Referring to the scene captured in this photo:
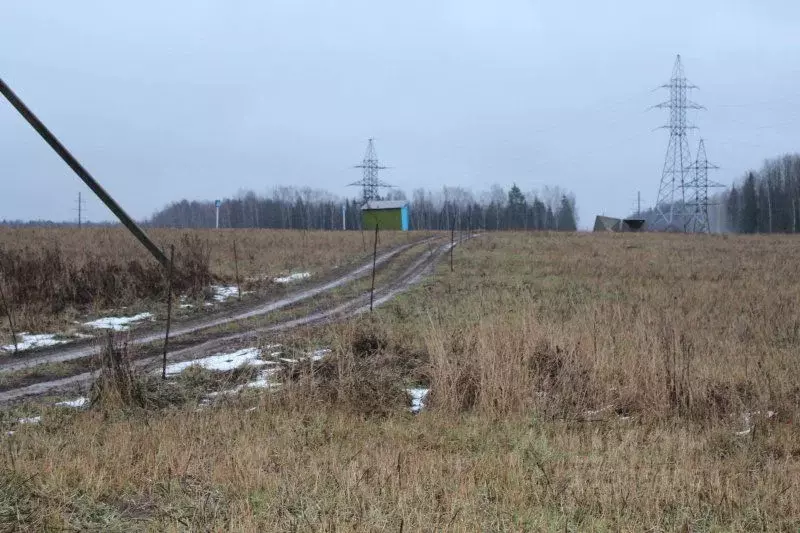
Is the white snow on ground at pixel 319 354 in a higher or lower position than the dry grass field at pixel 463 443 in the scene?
higher

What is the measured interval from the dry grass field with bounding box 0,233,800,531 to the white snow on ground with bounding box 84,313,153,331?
17.4ft

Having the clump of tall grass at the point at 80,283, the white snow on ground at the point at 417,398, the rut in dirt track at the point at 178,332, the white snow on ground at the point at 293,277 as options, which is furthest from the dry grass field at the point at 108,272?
the white snow on ground at the point at 417,398

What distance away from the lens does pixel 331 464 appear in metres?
5.09

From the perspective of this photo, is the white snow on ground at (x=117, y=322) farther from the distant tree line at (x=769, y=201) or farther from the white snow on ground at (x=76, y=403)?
the distant tree line at (x=769, y=201)

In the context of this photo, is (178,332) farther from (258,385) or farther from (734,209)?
(734,209)

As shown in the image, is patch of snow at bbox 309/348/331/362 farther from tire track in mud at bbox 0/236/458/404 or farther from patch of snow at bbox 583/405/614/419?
patch of snow at bbox 583/405/614/419

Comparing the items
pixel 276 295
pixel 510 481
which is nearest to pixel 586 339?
pixel 510 481

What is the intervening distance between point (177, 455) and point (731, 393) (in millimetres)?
6473

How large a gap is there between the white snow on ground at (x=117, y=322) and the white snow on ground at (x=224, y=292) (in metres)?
3.01

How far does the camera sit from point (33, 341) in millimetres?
12023

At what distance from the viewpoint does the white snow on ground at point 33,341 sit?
11421mm

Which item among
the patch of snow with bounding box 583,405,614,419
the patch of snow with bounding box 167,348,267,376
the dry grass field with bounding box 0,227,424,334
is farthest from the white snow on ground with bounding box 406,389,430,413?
the dry grass field with bounding box 0,227,424,334

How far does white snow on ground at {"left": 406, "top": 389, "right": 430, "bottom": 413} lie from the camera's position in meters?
7.60

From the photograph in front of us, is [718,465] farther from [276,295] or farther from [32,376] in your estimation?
[276,295]
